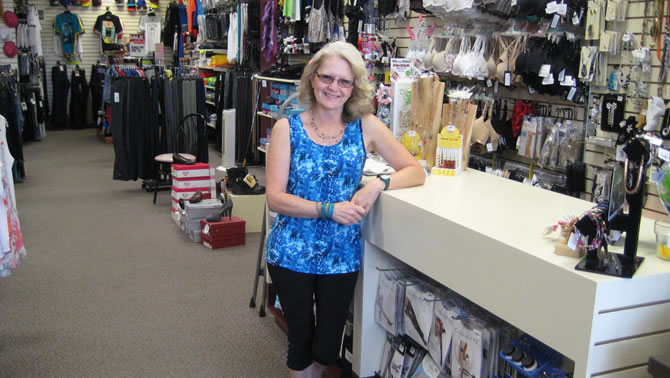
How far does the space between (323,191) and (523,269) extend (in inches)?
32.5

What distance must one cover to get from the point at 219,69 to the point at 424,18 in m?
5.72

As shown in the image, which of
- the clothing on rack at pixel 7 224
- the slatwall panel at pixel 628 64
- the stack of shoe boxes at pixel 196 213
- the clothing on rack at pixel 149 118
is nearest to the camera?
the clothing on rack at pixel 7 224

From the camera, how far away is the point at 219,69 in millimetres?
10125

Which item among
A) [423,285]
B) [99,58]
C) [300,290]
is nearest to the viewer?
[300,290]

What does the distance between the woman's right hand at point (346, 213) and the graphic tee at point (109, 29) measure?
41.0 feet

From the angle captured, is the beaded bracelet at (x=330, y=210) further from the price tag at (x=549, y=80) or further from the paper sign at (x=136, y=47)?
the paper sign at (x=136, y=47)

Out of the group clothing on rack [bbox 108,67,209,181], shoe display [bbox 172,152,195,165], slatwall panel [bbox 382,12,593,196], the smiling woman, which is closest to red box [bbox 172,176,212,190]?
shoe display [bbox 172,152,195,165]

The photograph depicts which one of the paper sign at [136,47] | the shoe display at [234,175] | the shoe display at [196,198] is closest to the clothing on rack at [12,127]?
the paper sign at [136,47]

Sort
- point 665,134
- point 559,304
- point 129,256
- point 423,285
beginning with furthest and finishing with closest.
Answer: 1. point 129,256
2. point 665,134
3. point 423,285
4. point 559,304

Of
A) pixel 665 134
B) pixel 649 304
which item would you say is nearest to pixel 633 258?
pixel 649 304

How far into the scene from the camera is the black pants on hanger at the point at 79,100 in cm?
1261

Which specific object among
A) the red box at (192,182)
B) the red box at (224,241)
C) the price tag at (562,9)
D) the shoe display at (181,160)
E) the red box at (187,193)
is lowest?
the red box at (224,241)

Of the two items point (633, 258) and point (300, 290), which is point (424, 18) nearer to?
point (300, 290)

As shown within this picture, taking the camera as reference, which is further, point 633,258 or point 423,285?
point 423,285
